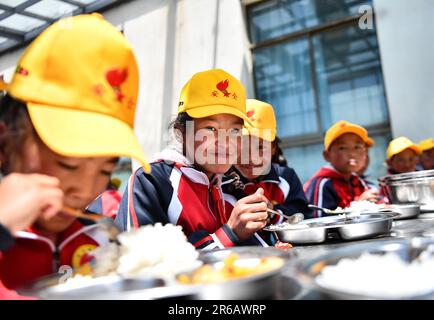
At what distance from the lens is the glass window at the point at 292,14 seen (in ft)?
13.9

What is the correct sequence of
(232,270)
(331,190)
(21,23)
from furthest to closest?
(21,23) → (331,190) → (232,270)

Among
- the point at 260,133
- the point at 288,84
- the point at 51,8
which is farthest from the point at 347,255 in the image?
the point at 51,8

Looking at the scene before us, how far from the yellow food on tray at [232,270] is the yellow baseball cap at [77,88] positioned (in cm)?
21

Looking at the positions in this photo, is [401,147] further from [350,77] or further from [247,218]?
[247,218]

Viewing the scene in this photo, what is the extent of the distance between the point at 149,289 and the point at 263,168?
146cm

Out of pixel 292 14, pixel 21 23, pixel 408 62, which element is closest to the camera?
pixel 408 62

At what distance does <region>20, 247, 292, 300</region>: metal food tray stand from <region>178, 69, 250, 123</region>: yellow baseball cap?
0.69 m

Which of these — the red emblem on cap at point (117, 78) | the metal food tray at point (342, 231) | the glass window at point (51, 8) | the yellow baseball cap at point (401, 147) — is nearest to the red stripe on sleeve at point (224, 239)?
the metal food tray at point (342, 231)

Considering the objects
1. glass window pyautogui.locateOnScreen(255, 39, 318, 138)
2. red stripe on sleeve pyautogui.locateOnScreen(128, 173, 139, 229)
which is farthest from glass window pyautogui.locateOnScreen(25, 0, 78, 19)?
red stripe on sleeve pyautogui.locateOnScreen(128, 173, 139, 229)

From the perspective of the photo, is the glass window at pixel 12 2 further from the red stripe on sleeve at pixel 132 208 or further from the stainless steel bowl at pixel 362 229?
the stainless steel bowl at pixel 362 229

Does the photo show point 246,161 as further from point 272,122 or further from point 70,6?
point 70,6

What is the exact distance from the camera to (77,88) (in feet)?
1.90

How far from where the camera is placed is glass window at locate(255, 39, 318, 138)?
178 inches
